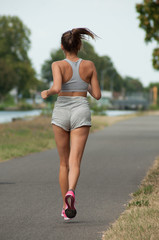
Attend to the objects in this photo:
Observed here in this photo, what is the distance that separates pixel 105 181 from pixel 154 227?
3145 mm

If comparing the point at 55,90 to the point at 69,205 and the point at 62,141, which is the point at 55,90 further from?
the point at 69,205

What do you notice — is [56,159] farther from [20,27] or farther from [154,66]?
[20,27]

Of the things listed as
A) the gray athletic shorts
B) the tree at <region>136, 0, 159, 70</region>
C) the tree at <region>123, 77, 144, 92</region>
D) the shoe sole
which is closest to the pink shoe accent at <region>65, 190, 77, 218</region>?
the shoe sole

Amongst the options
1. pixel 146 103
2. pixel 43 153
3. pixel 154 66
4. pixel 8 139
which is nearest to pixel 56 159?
pixel 43 153

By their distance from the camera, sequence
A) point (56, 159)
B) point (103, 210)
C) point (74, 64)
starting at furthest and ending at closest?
point (56, 159) < point (103, 210) < point (74, 64)

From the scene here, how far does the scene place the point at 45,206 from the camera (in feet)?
18.3

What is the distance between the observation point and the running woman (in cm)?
458

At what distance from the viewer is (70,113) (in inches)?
181

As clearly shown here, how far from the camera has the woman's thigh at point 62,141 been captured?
464 cm

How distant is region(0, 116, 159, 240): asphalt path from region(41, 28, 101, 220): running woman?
0.33 metres

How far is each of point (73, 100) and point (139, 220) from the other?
1.35 meters

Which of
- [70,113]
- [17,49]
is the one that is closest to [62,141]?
[70,113]

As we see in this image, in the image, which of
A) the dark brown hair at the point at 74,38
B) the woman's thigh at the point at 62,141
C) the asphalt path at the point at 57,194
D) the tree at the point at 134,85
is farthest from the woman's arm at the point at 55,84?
the tree at the point at 134,85

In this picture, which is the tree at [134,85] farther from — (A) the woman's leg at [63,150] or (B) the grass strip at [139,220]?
(A) the woman's leg at [63,150]
